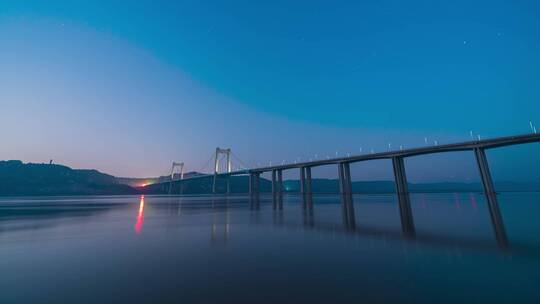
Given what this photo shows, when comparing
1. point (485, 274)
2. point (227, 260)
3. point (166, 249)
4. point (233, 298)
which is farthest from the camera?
point (166, 249)

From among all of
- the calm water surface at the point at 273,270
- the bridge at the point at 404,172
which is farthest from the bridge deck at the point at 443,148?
the calm water surface at the point at 273,270

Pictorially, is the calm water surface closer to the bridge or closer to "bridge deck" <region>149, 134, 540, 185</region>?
the bridge

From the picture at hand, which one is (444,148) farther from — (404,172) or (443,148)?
(404,172)

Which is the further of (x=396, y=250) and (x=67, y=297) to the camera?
(x=396, y=250)

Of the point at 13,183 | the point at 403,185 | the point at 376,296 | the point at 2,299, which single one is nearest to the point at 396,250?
the point at 376,296

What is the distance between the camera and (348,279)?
307 inches

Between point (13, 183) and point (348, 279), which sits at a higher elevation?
point (13, 183)

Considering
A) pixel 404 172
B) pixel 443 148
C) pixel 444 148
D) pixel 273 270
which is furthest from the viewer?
pixel 404 172

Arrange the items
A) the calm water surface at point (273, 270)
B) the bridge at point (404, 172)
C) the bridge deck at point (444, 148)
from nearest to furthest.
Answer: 1. the calm water surface at point (273, 270)
2. the bridge at point (404, 172)
3. the bridge deck at point (444, 148)

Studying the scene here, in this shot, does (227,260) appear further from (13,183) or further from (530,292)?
(13,183)

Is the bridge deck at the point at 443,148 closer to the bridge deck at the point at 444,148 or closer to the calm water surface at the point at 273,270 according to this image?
the bridge deck at the point at 444,148

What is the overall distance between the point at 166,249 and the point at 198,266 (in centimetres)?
410

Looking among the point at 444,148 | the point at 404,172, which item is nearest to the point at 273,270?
the point at 444,148

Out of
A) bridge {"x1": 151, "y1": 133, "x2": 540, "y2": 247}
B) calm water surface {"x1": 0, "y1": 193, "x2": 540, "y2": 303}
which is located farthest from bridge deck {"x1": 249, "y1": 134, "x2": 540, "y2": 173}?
calm water surface {"x1": 0, "y1": 193, "x2": 540, "y2": 303}
